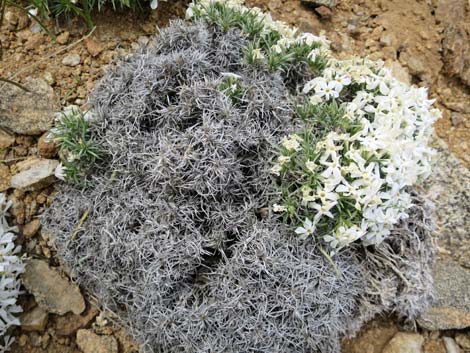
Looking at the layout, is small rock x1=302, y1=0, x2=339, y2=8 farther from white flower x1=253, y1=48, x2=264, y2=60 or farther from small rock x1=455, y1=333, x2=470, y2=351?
small rock x1=455, y1=333, x2=470, y2=351

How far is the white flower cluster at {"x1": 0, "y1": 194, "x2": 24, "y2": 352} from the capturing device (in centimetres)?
260

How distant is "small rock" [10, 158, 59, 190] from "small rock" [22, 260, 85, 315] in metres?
0.49

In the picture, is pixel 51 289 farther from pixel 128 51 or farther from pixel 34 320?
pixel 128 51

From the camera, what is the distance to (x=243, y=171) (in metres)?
2.77

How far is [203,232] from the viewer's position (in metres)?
2.67

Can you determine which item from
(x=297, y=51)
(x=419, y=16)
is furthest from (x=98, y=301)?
Answer: (x=419, y=16)

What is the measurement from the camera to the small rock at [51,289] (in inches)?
110

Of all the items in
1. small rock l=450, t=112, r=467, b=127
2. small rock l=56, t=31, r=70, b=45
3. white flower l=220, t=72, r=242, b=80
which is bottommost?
small rock l=56, t=31, r=70, b=45

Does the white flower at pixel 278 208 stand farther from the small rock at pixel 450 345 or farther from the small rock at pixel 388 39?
the small rock at pixel 388 39

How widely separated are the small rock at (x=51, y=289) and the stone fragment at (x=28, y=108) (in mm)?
905

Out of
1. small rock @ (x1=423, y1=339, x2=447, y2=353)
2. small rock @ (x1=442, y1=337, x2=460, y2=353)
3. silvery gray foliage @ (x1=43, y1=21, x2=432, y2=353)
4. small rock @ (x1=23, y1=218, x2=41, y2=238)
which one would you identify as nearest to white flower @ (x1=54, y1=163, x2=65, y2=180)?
silvery gray foliage @ (x1=43, y1=21, x2=432, y2=353)

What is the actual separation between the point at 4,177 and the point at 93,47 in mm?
1130

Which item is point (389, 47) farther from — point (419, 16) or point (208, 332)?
point (208, 332)

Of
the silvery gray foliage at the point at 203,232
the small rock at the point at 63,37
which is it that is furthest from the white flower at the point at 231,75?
the small rock at the point at 63,37
